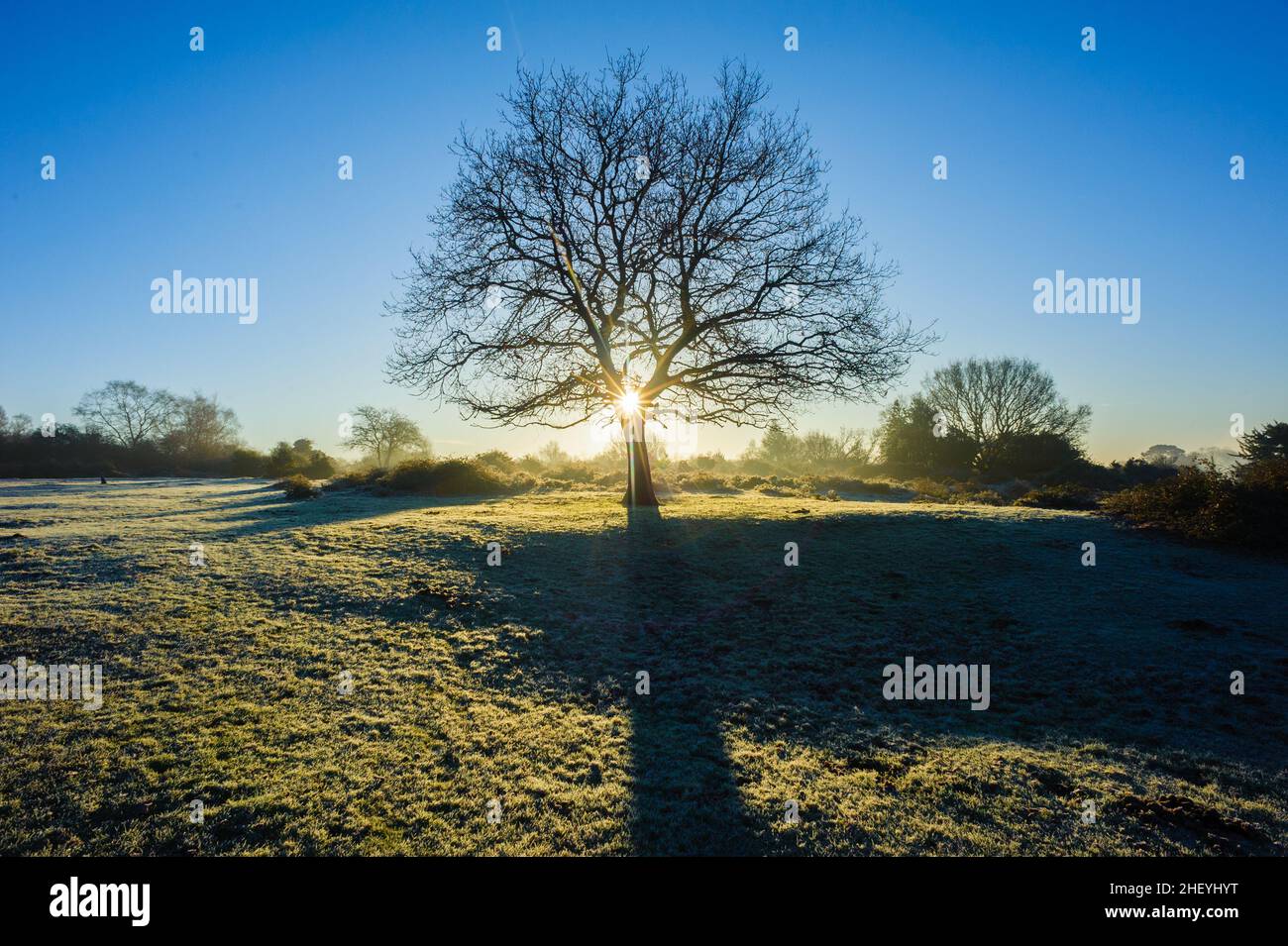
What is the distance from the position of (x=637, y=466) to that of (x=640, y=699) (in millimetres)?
14569

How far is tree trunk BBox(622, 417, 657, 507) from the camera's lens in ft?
66.3

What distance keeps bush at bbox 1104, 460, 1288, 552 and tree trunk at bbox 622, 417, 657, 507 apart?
45.0 ft

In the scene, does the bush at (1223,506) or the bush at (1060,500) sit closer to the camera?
the bush at (1223,506)

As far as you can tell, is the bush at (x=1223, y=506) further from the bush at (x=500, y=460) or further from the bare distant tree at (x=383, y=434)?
the bare distant tree at (x=383, y=434)

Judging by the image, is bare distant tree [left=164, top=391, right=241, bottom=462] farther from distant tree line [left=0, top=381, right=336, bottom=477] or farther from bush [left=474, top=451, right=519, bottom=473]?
bush [left=474, top=451, right=519, bottom=473]

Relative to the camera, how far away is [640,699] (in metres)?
6.44

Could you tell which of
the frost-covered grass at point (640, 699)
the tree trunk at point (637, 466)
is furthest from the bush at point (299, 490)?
the tree trunk at point (637, 466)

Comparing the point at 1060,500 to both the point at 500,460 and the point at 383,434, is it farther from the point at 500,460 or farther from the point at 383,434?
the point at 383,434

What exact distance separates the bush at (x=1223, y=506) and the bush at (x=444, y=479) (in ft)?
79.8

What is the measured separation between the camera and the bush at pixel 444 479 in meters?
27.2

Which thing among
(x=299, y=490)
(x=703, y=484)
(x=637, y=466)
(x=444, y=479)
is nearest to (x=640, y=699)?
(x=637, y=466)
